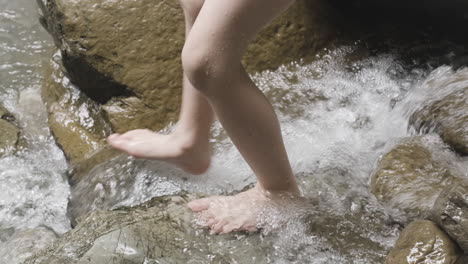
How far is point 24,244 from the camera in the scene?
213 centimetres

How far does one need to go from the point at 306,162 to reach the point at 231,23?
0.86 meters

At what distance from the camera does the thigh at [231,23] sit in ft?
4.75

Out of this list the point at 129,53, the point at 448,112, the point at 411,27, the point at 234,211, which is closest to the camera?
the point at 234,211

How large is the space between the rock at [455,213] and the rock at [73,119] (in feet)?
5.25

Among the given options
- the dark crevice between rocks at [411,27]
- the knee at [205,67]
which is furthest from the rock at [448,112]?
the knee at [205,67]

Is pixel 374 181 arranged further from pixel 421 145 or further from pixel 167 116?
pixel 167 116

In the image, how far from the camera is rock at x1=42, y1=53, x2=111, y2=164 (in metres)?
2.66

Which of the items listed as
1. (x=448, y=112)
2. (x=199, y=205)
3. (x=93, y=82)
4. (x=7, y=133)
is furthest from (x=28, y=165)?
(x=448, y=112)

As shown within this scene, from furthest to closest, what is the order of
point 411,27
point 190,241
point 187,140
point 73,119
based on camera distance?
point 411,27, point 73,119, point 187,140, point 190,241

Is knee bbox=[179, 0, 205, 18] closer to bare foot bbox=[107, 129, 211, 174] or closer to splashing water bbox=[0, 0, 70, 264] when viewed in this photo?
bare foot bbox=[107, 129, 211, 174]

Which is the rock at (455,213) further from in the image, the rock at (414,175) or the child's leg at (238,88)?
the child's leg at (238,88)

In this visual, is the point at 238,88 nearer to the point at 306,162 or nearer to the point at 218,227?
the point at 218,227

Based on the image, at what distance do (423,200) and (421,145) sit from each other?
329 mm

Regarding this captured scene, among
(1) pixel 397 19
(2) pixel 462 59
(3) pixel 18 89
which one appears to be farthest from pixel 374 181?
(3) pixel 18 89
